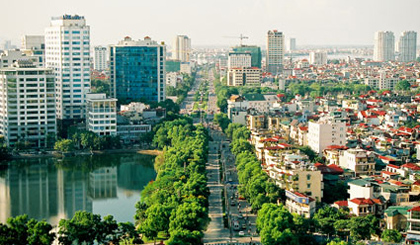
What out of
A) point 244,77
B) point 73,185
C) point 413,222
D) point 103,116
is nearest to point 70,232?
point 413,222

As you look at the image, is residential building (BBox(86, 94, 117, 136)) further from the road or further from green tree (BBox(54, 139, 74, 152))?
the road

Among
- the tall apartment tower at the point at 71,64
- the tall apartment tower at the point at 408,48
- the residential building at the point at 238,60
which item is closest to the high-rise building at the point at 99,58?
the residential building at the point at 238,60

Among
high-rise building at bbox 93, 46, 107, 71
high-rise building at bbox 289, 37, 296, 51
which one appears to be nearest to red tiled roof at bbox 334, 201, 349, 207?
high-rise building at bbox 93, 46, 107, 71

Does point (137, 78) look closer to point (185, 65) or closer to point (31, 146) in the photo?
point (31, 146)

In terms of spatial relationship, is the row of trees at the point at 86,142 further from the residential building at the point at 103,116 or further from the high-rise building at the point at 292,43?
the high-rise building at the point at 292,43

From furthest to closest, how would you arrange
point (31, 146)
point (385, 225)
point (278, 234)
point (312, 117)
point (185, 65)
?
point (185, 65), point (312, 117), point (31, 146), point (385, 225), point (278, 234)

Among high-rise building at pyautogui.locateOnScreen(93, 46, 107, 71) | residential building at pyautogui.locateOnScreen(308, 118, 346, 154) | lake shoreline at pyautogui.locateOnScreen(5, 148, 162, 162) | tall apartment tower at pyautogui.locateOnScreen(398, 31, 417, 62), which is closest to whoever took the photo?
residential building at pyautogui.locateOnScreen(308, 118, 346, 154)

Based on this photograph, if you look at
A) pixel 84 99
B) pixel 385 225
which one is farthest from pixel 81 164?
pixel 385 225
